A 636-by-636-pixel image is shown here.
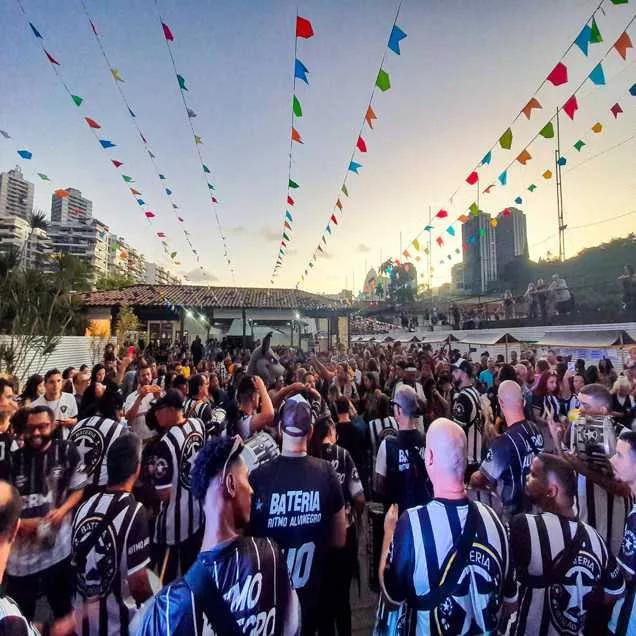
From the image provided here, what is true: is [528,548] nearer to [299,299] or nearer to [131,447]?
[131,447]

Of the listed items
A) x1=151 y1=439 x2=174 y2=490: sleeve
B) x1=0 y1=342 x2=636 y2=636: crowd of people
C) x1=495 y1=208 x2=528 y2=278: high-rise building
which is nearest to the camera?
x1=0 y1=342 x2=636 y2=636: crowd of people

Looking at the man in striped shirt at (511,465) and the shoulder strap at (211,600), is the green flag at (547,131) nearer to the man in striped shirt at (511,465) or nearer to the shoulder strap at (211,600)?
the man in striped shirt at (511,465)

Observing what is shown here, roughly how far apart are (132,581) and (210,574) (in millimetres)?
1116

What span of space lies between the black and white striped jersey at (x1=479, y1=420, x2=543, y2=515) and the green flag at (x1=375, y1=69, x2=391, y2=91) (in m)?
5.82

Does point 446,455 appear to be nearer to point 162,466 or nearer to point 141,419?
point 162,466

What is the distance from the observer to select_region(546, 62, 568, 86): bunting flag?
5.87 m

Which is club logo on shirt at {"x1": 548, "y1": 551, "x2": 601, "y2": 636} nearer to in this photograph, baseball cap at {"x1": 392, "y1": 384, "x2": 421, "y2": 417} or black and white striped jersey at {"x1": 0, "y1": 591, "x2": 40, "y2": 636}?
baseball cap at {"x1": 392, "y1": 384, "x2": 421, "y2": 417}

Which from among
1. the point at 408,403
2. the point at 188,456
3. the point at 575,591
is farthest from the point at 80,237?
the point at 575,591

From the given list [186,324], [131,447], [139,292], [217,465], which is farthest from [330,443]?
[139,292]

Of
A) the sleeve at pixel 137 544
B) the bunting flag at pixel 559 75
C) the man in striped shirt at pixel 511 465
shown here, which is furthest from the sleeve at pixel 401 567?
the bunting flag at pixel 559 75

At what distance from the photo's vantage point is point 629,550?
6.34 ft

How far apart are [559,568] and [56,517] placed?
129 inches

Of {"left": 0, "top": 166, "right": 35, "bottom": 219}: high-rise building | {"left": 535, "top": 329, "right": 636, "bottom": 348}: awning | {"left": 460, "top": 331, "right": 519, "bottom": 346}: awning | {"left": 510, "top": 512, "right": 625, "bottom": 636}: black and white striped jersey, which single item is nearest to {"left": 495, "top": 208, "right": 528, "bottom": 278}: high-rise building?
{"left": 460, "top": 331, "right": 519, "bottom": 346}: awning

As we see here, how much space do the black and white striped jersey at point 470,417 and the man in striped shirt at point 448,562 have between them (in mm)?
3048
